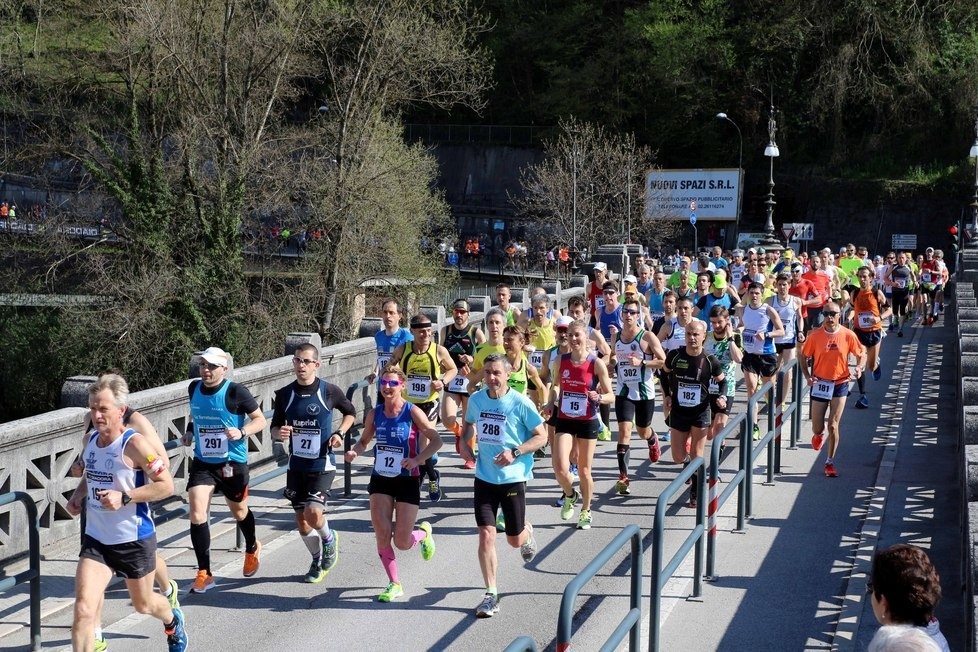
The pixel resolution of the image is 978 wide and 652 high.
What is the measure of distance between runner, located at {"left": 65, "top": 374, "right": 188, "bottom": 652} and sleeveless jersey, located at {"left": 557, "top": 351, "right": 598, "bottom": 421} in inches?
167

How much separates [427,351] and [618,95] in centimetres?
5061

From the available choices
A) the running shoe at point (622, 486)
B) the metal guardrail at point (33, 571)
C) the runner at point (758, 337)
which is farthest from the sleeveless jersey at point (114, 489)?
the runner at point (758, 337)

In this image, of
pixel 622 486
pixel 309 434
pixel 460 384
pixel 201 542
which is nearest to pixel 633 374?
pixel 622 486

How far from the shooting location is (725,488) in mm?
9406

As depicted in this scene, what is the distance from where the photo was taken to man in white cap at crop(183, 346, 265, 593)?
848 centimetres

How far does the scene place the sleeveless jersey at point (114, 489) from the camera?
22.3 feet

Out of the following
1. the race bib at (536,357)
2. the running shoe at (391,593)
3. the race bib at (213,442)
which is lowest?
the running shoe at (391,593)

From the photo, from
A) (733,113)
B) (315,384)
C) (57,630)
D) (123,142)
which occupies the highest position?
(733,113)

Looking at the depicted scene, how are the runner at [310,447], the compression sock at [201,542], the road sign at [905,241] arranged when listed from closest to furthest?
the compression sock at [201,542]
the runner at [310,447]
the road sign at [905,241]

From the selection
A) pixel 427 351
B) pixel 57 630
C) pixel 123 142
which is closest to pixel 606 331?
pixel 427 351

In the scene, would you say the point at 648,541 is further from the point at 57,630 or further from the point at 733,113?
the point at 733,113

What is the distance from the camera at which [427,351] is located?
11539 millimetres

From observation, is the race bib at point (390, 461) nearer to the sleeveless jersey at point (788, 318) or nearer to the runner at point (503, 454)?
the runner at point (503, 454)

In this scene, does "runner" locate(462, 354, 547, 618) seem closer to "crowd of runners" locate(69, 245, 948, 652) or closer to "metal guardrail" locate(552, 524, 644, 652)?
"crowd of runners" locate(69, 245, 948, 652)
